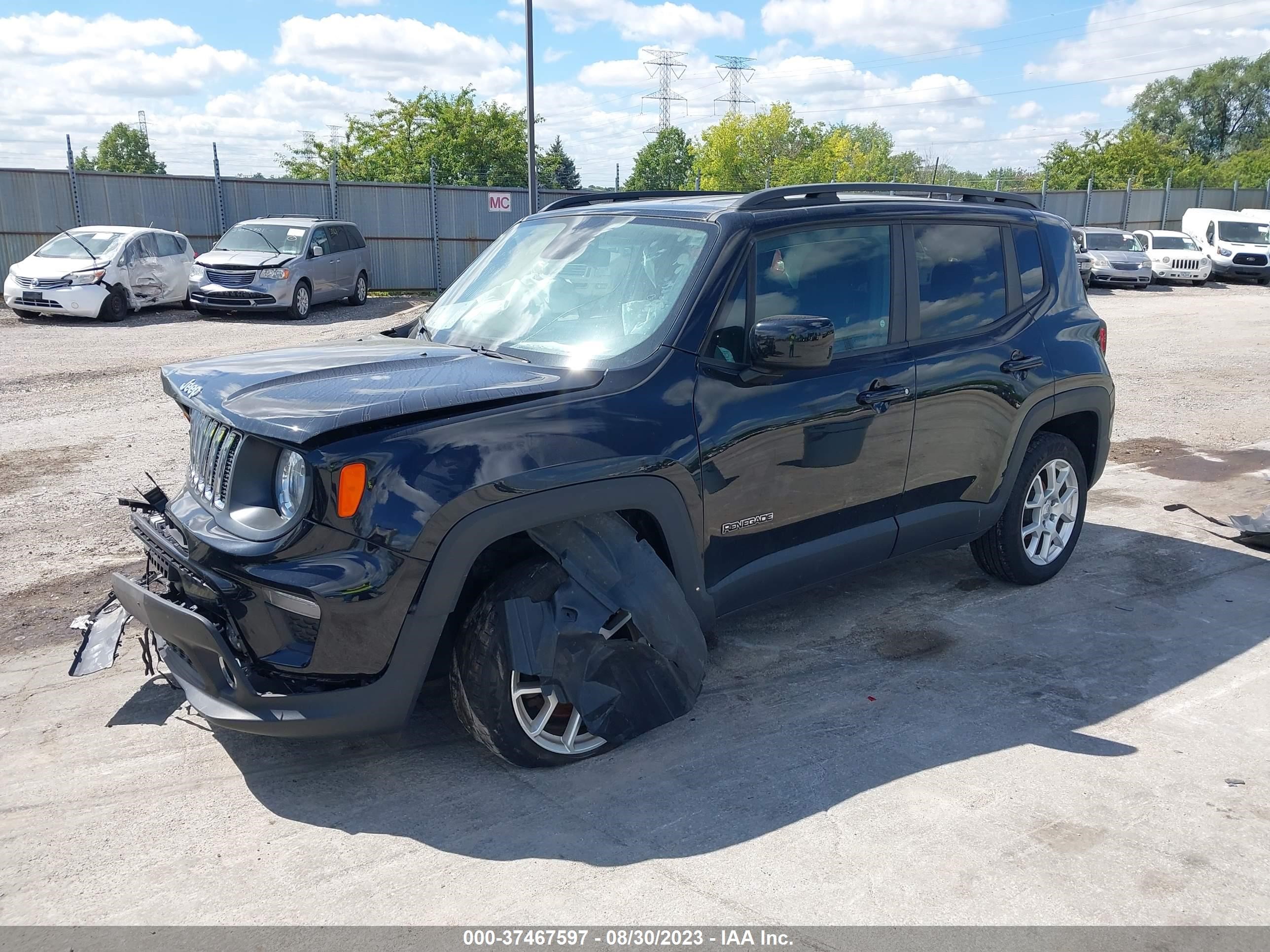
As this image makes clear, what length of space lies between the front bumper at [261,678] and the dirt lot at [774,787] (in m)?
0.36

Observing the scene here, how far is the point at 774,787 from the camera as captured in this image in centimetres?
354

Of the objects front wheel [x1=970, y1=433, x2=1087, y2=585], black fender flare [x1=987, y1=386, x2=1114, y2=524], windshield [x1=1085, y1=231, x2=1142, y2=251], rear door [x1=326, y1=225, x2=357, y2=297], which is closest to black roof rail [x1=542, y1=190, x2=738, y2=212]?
black fender flare [x1=987, y1=386, x2=1114, y2=524]

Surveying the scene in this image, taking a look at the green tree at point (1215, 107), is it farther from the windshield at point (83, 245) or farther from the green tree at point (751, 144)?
the windshield at point (83, 245)

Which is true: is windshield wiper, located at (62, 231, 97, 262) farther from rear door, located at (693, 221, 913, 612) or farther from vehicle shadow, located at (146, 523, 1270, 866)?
rear door, located at (693, 221, 913, 612)

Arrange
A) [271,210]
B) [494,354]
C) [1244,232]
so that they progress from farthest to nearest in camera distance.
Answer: [1244,232], [271,210], [494,354]

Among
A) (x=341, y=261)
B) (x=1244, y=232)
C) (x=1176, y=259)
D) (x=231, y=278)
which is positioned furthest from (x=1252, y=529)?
(x=1244, y=232)

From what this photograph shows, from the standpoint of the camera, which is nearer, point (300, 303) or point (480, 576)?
point (480, 576)

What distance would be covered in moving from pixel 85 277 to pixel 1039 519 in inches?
640

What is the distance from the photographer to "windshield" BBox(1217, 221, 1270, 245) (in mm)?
30562

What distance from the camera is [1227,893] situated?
3.01 meters

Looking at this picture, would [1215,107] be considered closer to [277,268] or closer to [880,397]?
[277,268]

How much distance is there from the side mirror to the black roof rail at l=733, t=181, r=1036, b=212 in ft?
1.92

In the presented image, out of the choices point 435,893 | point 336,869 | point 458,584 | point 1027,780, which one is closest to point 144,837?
point 336,869

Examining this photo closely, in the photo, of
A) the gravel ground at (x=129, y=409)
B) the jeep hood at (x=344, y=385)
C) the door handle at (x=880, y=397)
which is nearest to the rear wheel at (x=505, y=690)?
the jeep hood at (x=344, y=385)
